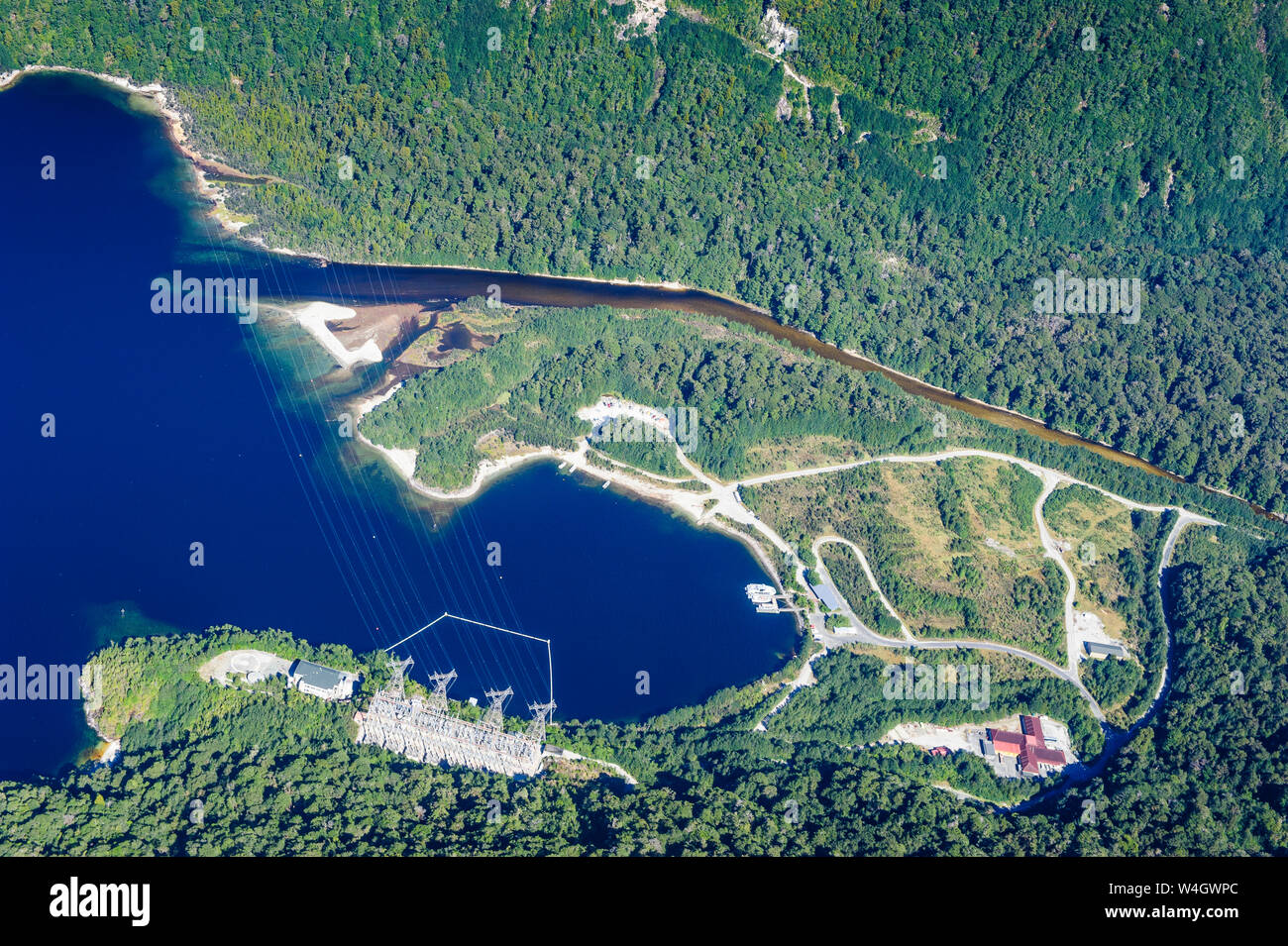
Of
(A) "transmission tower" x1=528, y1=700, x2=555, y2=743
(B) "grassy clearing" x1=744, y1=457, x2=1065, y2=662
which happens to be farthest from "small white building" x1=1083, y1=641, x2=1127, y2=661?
(A) "transmission tower" x1=528, y1=700, x2=555, y2=743

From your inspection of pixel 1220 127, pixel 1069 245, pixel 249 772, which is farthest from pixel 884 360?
pixel 249 772

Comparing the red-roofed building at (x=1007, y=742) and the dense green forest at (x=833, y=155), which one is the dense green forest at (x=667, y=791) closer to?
the red-roofed building at (x=1007, y=742)

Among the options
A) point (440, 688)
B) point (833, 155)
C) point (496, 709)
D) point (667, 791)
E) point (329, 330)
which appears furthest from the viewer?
point (833, 155)

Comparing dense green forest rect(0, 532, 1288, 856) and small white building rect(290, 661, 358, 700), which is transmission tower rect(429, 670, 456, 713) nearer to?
dense green forest rect(0, 532, 1288, 856)

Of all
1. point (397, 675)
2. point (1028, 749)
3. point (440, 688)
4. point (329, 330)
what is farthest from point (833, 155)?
point (397, 675)

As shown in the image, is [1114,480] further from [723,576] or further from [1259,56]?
[1259,56]

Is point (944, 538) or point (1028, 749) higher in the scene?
point (944, 538)

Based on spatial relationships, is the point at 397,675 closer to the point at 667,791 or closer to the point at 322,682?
the point at 322,682

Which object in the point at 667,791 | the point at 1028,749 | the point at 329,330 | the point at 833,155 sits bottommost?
the point at 667,791
